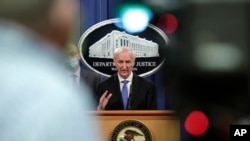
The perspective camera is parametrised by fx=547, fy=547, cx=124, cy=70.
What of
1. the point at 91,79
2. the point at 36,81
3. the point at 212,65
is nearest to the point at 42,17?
the point at 36,81

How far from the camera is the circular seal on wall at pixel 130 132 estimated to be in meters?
1.85

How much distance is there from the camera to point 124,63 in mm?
1866

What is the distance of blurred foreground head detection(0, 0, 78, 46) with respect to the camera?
1.12 ft

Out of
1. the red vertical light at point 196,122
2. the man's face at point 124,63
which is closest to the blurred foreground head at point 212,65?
the red vertical light at point 196,122

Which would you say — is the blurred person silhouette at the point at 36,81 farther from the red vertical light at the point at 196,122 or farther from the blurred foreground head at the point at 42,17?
the red vertical light at the point at 196,122

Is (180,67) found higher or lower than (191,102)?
higher

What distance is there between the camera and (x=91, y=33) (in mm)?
1844

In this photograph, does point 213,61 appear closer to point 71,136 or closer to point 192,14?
point 192,14

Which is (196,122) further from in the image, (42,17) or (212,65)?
(42,17)

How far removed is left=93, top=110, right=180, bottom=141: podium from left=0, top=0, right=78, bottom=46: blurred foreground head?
146 centimetres

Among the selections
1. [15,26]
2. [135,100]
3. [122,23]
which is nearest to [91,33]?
[122,23]

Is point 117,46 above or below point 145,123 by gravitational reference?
above

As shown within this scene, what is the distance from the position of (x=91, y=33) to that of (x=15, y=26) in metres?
1.49

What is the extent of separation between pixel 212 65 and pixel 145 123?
32cm
